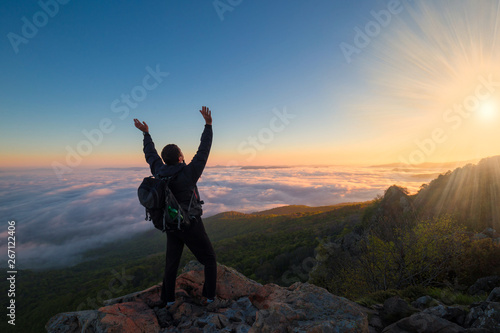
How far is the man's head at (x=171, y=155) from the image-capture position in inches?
162

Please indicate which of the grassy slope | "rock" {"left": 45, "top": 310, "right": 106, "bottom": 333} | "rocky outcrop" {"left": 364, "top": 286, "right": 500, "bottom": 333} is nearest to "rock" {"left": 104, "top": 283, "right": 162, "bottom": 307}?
"rock" {"left": 45, "top": 310, "right": 106, "bottom": 333}

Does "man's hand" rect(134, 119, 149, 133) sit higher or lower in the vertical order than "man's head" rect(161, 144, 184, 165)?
higher

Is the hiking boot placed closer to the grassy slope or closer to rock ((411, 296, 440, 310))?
rock ((411, 296, 440, 310))

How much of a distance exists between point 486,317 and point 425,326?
0.98m

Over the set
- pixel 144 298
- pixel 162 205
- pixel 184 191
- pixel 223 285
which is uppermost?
pixel 184 191

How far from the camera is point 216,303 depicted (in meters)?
4.73

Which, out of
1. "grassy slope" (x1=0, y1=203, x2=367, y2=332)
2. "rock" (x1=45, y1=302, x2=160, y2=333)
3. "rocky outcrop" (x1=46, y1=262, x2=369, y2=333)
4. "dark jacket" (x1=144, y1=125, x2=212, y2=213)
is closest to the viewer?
"rocky outcrop" (x1=46, y1=262, x2=369, y2=333)

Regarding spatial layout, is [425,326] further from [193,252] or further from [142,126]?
[142,126]

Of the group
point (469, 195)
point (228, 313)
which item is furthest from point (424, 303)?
point (469, 195)

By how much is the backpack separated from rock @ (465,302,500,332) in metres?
5.09

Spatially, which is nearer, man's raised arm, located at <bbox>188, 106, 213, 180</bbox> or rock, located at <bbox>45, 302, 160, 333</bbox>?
rock, located at <bbox>45, 302, 160, 333</bbox>

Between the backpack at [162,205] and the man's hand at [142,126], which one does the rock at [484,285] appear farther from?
the man's hand at [142,126]

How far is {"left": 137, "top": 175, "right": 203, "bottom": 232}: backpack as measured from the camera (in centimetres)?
369

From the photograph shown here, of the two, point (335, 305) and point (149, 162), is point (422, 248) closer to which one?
point (335, 305)
